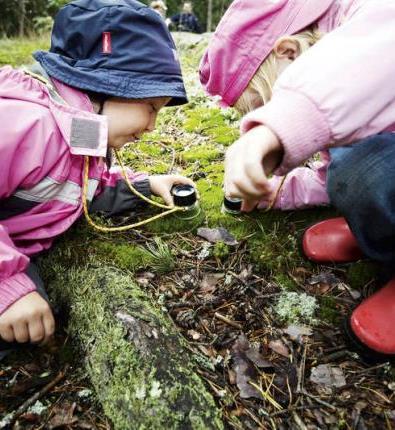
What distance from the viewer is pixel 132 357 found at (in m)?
1.80

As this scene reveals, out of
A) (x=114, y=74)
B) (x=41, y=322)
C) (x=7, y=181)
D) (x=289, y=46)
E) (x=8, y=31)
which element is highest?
(x=289, y=46)

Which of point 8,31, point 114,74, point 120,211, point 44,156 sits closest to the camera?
point 44,156

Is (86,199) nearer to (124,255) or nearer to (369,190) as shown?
(124,255)

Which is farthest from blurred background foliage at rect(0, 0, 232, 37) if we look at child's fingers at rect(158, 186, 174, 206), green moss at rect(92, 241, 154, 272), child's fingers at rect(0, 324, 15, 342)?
child's fingers at rect(0, 324, 15, 342)

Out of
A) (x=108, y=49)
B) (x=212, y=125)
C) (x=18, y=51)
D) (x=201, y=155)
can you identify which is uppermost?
(x=108, y=49)

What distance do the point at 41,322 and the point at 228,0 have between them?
37.9 metres

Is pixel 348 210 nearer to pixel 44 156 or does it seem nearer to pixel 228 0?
pixel 44 156

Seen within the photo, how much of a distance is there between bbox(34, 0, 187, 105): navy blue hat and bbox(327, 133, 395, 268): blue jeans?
1424mm

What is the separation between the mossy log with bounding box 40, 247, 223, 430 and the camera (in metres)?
1.61

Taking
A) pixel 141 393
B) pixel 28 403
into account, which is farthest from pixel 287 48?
pixel 28 403

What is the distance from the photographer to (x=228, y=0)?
34.3m

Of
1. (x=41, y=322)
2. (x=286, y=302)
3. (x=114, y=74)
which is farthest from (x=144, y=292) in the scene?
(x=114, y=74)

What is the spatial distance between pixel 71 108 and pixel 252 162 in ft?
5.47

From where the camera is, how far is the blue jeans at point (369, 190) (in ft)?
6.35
